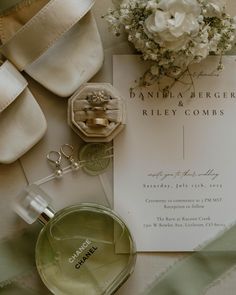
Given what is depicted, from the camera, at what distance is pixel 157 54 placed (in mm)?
627

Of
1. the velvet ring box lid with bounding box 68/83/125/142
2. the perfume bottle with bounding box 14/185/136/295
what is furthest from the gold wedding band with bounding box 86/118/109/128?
the perfume bottle with bounding box 14/185/136/295

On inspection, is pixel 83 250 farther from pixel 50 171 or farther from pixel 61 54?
pixel 61 54

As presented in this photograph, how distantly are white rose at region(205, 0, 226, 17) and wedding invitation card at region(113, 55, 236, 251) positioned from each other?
0.22 feet

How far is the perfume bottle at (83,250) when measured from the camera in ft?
2.11

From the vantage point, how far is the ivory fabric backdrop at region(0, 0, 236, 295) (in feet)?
2.18

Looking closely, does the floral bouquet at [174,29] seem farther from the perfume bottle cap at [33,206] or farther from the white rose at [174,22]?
the perfume bottle cap at [33,206]

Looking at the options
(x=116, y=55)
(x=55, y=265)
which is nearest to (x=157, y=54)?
(x=116, y=55)

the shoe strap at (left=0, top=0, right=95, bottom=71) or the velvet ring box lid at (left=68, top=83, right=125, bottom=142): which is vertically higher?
the shoe strap at (left=0, top=0, right=95, bottom=71)

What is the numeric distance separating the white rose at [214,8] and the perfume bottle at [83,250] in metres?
0.28

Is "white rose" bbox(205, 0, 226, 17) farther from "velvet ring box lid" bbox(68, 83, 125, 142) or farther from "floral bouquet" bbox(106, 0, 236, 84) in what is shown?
"velvet ring box lid" bbox(68, 83, 125, 142)

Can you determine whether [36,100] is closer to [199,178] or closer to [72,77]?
[72,77]

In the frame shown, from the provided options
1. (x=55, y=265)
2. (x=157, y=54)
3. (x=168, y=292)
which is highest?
(x=157, y=54)

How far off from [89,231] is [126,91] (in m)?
0.19

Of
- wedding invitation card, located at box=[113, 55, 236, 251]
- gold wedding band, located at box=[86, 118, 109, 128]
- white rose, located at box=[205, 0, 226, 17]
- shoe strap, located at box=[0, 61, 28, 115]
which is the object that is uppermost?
shoe strap, located at box=[0, 61, 28, 115]
